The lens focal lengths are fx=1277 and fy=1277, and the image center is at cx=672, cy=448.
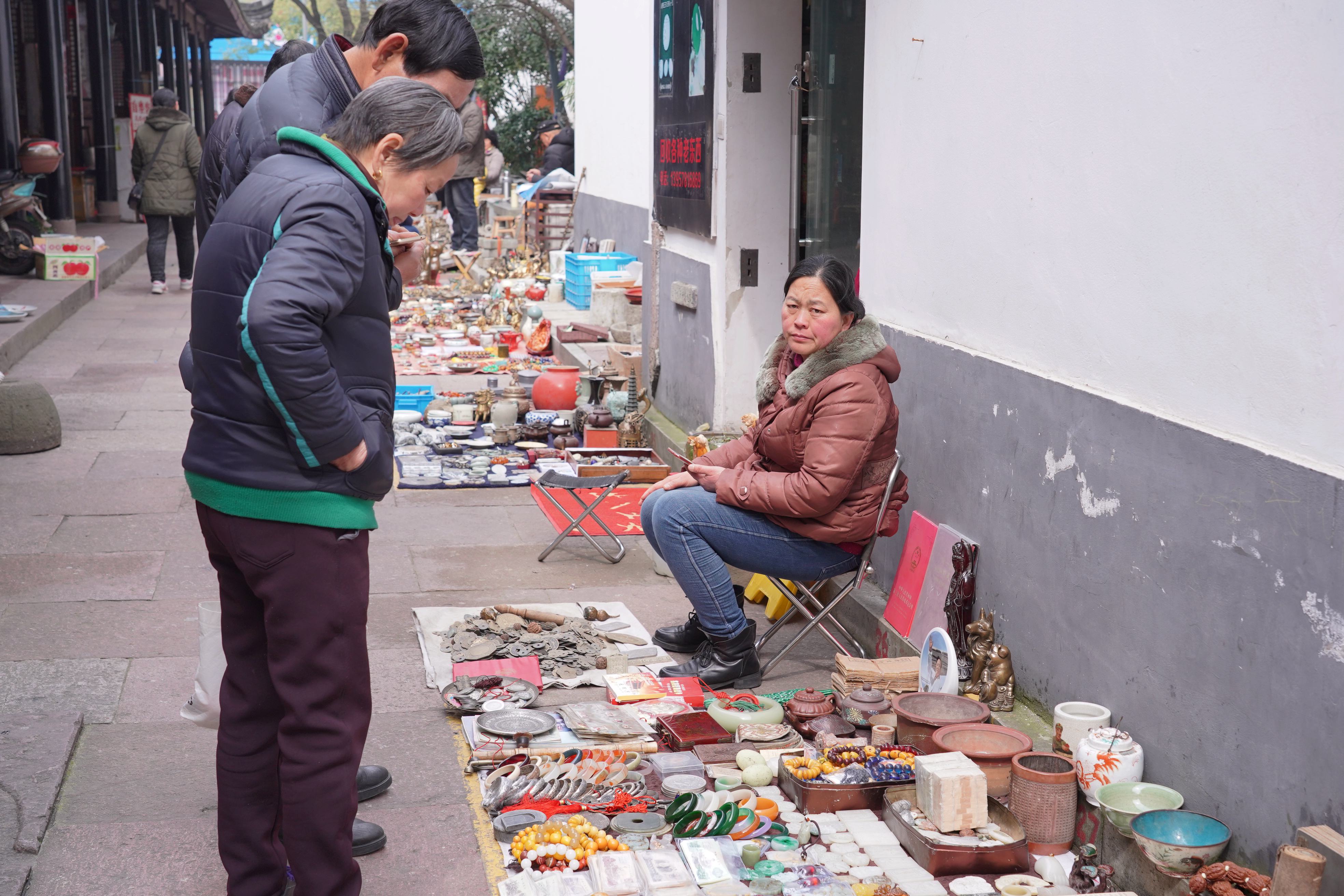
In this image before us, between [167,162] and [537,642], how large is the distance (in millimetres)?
10841

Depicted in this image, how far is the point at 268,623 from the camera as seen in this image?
102 inches

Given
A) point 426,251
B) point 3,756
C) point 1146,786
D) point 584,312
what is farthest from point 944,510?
point 426,251

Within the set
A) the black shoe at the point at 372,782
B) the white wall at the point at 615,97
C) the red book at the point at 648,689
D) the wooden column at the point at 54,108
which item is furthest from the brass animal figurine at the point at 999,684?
the wooden column at the point at 54,108

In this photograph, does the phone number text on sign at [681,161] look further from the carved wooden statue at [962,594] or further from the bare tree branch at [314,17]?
the bare tree branch at [314,17]

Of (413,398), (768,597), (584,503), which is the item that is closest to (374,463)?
(768,597)

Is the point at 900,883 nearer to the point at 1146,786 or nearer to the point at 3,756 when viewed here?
the point at 1146,786

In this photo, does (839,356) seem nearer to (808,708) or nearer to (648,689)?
(808,708)

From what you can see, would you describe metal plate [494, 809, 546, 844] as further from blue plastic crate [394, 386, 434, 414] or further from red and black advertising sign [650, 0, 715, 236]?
blue plastic crate [394, 386, 434, 414]

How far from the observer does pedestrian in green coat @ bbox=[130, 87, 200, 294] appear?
44.7 ft

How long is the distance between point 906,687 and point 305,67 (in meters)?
2.63

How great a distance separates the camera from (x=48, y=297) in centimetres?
1259

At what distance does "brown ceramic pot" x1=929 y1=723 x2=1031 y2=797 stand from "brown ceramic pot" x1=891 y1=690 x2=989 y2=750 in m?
0.04

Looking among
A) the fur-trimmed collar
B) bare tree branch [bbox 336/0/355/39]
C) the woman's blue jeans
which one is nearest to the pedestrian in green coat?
the woman's blue jeans

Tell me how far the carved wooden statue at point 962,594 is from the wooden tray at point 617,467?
2718 mm
